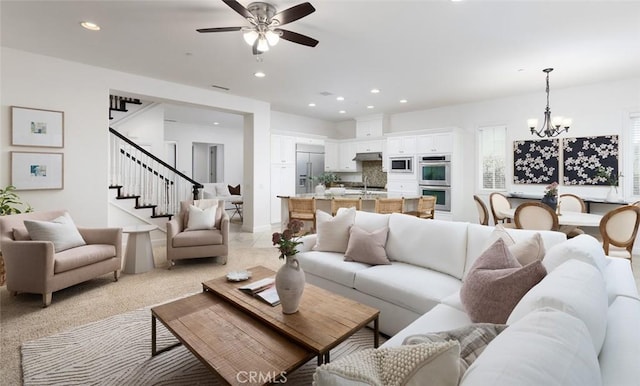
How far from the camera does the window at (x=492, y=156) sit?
242 inches

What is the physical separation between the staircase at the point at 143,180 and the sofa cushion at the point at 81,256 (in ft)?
7.04

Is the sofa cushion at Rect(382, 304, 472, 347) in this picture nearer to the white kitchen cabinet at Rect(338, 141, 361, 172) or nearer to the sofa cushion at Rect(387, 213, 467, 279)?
the sofa cushion at Rect(387, 213, 467, 279)

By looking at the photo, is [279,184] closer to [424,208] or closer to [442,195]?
[424,208]

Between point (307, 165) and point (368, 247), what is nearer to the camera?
point (368, 247)

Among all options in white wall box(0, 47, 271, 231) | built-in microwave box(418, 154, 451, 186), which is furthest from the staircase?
built-in microwave box(418, 154, 451, 186)

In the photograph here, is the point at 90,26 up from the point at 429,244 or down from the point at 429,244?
up

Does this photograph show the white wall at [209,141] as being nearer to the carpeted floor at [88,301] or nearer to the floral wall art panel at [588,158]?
the carpeted floor at [88,301]

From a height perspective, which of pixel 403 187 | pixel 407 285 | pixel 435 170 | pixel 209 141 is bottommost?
pixel 407 285

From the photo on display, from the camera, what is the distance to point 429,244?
2.62m

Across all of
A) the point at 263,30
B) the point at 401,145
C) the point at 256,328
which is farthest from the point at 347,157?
the point at 256,328

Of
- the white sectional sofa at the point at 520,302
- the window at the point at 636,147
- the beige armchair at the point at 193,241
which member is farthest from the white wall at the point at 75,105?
the window at the point at 636,147

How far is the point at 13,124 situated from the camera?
3748mm

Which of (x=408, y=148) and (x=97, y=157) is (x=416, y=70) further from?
(x=97, y=157)

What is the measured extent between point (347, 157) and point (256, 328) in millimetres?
6968
